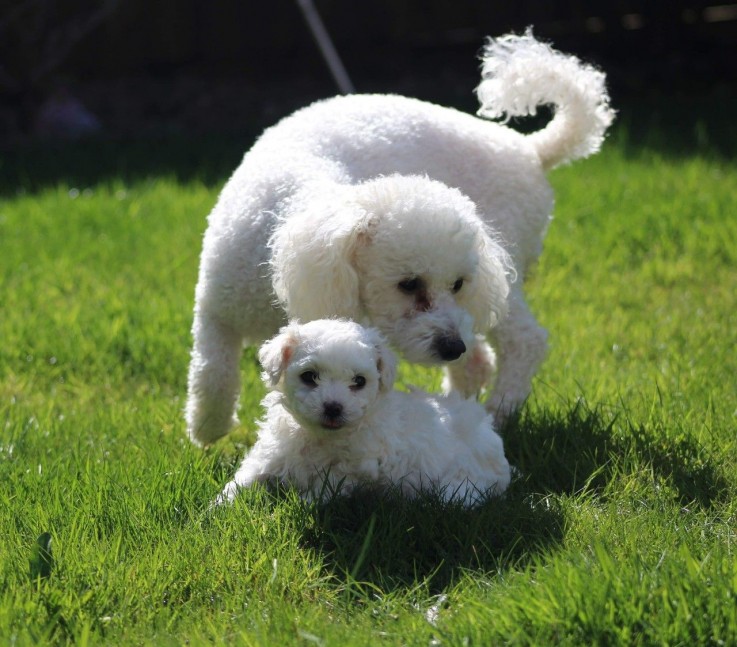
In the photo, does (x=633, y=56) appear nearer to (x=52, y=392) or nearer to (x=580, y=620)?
(x=52, y=392)

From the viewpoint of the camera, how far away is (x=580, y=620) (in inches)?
102

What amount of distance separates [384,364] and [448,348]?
0.27m

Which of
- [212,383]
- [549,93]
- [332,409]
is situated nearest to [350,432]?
[332,409]

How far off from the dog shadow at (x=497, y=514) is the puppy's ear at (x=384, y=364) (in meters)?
0.34

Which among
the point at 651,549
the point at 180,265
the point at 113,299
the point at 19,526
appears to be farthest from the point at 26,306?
the point at 651,549

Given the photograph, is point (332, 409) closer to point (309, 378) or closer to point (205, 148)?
point (309, 378)

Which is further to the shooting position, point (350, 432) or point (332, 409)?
point (350, 432)

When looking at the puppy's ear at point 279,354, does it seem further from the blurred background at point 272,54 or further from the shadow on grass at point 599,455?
the blurred background at point 272,54

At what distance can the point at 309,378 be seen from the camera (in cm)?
334

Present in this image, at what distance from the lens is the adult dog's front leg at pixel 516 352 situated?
4520 mm

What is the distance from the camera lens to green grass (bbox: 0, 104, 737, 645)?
271cm

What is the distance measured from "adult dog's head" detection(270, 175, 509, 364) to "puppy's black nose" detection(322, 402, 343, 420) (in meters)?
0.45

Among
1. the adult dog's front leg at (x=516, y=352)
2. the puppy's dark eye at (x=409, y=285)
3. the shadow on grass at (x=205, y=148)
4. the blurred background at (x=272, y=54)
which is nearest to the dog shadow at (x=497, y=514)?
the adult dog's front leg at (x=516, y=352)

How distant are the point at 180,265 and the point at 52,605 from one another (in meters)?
3.71
